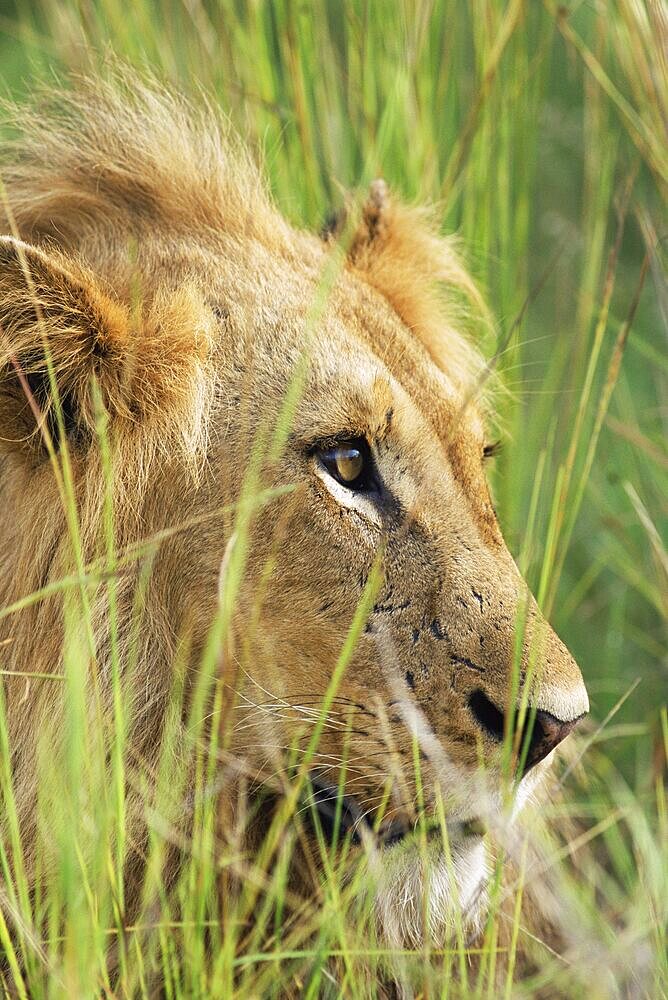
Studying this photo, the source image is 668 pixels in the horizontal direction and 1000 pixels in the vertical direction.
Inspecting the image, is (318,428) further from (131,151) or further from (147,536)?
(131,151)

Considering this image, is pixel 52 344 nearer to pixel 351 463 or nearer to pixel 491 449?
pixel 351 463

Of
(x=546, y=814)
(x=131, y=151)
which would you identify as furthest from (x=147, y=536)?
(x=546, y=814)

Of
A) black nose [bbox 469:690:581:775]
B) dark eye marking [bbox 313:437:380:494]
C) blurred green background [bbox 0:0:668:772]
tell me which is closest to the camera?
black nose [bbox 469:690:581:775]

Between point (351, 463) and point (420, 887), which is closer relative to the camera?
point (420, 887)

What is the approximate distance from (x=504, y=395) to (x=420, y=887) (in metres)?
1.37

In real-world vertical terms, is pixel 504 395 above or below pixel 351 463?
above

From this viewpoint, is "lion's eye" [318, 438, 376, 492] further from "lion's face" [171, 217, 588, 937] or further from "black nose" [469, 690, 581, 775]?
"black nose" [469, 690, 581, 775]

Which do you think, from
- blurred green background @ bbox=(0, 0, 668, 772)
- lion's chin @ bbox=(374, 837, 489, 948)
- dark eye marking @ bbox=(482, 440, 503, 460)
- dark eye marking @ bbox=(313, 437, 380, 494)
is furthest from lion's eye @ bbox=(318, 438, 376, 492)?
blurred green background @ bbox=(0, 0, 668, 772)

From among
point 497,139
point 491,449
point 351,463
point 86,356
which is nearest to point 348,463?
point 351,463

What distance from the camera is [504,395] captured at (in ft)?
10.5

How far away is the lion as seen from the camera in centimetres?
208

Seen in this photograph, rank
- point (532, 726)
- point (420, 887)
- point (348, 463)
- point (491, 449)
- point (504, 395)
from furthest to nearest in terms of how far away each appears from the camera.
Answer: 1. point (504, 395)
2. point (491, 449)
3. point (348, 463)
4. point (420, 887)
5. point (532, 726)

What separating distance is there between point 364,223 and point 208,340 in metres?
0.73

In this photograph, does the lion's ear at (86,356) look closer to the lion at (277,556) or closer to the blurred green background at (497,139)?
the lion at (277,556)
